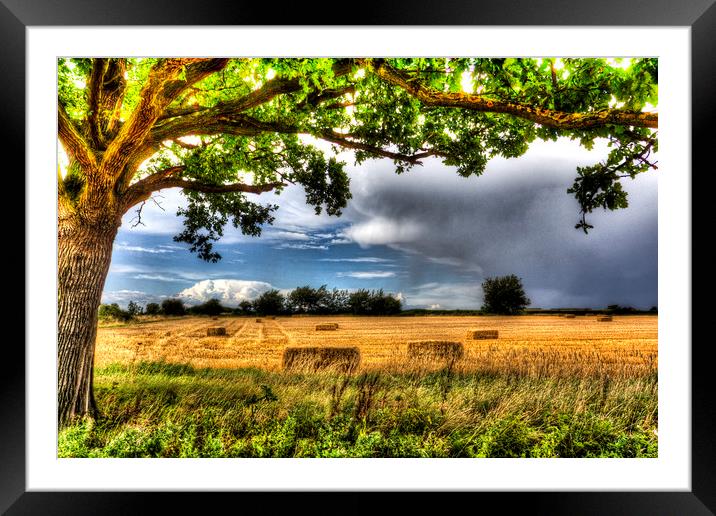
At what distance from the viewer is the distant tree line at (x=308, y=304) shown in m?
4.14

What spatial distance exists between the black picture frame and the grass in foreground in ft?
5.42

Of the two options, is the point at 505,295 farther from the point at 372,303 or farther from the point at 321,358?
the point at 321,358

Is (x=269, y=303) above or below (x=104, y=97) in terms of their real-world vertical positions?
below

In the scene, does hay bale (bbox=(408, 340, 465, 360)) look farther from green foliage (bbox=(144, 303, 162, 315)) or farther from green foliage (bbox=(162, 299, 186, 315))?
green foliage (bbox=(144, 303, 162, 315))

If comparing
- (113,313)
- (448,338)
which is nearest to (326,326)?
(448,338)

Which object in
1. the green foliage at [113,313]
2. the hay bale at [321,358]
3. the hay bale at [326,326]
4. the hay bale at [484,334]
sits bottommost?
the hay bale at [321,358]

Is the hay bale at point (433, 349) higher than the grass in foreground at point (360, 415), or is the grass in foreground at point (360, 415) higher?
the hay bale at point (433, 349)

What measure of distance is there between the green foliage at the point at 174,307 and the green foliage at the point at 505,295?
3322mm

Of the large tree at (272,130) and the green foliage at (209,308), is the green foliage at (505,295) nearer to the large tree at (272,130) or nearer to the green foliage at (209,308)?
the large tree at (272,130)

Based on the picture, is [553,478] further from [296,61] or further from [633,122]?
[296,61]
